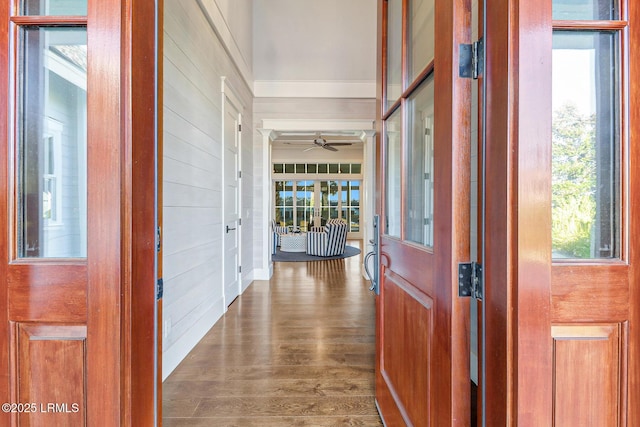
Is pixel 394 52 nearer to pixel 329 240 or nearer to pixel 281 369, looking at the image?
pixel 281 369

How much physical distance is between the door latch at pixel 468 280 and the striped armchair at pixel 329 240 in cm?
649

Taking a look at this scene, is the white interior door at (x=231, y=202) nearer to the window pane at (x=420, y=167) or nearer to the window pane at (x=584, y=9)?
the window pane at (x=420, y=167)

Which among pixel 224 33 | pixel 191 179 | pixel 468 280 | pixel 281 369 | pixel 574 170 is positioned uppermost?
pixel 224 33

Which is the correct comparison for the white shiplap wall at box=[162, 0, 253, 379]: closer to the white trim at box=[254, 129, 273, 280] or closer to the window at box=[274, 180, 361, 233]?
the white trim at box=[254, 129, 273, 280]

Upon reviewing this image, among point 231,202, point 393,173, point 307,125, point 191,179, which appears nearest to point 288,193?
point 307,125

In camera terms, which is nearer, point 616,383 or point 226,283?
point 616,383

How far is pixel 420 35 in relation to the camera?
1.27 meters

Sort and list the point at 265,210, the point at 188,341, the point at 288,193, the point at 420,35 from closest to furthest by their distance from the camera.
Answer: the point at 420,35 < the point at 188,341 < the point at 265,210 < the point at 288,193

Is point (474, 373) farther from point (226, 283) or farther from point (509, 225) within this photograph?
point (226, 283)

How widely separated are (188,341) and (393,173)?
202cm

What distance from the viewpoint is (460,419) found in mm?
950

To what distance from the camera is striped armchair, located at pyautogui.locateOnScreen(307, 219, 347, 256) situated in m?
7.46

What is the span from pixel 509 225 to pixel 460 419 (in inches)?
23.3

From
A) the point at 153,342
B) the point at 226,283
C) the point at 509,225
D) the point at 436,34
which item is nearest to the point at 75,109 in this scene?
the point at 153,342
